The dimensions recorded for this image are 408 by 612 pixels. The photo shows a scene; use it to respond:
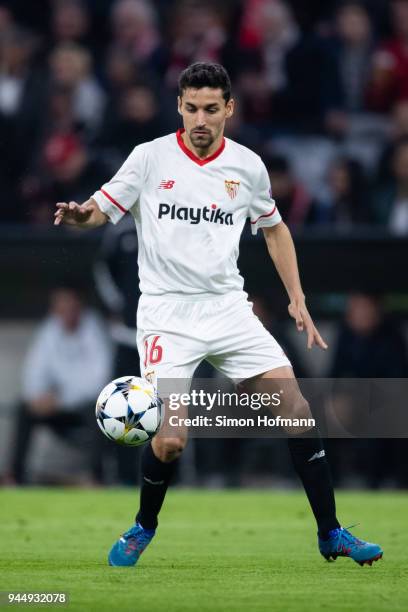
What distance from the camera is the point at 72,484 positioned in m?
12.4

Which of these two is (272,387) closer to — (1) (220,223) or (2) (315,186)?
(1) (220,223)

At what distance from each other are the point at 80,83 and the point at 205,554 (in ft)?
25.9

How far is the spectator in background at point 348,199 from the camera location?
503 inches

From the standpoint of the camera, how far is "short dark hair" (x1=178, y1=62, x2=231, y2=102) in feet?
22.0

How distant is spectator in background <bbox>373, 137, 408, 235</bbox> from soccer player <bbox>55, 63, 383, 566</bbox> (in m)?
5.92

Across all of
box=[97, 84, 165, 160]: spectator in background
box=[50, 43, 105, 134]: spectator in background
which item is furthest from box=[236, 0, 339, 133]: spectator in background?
box=[50, 43, 105, 134]: spectator in background

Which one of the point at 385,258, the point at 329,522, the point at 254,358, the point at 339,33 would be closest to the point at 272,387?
the point at 254,358

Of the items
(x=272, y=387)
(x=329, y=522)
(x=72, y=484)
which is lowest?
(x=72, y=484)

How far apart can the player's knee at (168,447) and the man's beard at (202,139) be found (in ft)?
4.81

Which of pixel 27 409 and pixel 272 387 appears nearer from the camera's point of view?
pixel 272 387

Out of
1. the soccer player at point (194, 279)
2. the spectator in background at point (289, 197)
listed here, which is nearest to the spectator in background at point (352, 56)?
the spectator in background at point (289, 197)

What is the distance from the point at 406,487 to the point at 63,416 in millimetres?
3159

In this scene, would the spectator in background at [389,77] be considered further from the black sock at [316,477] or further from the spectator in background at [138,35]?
the black sock at [316,477]

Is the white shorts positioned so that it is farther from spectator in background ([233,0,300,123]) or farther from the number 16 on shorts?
spectator in background ([233,0,300,123])
